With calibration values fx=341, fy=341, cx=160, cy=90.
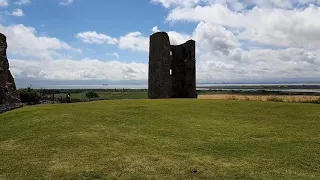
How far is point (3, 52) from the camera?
32.6 metres

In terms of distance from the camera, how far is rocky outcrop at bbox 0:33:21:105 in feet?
101

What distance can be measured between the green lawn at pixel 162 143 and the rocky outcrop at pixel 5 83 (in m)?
12.4

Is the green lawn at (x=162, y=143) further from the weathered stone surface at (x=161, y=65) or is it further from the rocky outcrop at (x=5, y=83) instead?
the weathered stone surface at (x=161, y=65)

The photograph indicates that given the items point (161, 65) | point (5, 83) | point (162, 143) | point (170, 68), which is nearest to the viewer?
point (162, 143)

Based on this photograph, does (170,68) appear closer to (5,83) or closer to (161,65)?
(161,65)

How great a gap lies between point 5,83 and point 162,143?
24163 mm

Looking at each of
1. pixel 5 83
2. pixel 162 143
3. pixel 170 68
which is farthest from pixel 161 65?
pixel 162 143

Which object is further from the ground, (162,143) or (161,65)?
(161,65)

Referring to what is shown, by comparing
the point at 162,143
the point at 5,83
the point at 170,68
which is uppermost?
the point at 170,68

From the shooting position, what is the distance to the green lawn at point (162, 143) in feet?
30.7

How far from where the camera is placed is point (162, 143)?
12.3 meters

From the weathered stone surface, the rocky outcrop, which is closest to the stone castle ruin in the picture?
the weathered stone surface

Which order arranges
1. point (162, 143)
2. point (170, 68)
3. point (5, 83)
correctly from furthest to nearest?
point (170, 68) < point (5, 83) < point (162, 143)

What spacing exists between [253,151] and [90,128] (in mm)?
6970
